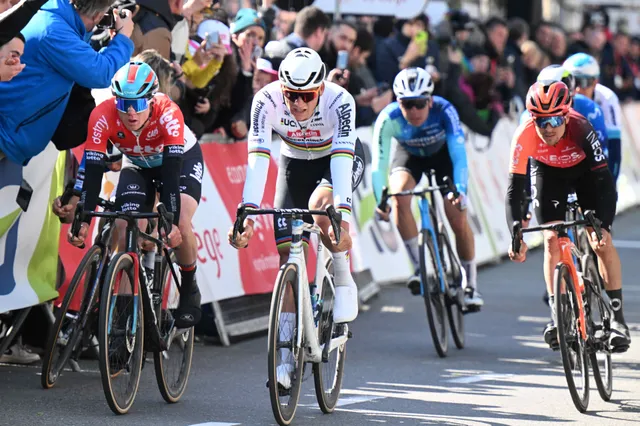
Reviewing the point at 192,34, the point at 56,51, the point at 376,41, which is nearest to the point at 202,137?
the point at 192,34

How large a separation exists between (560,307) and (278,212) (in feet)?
6.45

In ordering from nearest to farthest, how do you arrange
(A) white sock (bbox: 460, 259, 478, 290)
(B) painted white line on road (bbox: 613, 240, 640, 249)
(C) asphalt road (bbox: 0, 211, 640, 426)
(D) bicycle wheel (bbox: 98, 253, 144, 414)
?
1. (D) bicycle wheel (bbox: 98, 253, 144, 414)
2. (C) asphalt road (bbox: 0, 211, 640, 426)
3. (A) white sock (bbox: 460, 259, 478, 290)
4. (B) painted white line on road (bbox: 613, 240, 640, 249)

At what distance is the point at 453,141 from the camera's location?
37.1 ft

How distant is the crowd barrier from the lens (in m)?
8.76

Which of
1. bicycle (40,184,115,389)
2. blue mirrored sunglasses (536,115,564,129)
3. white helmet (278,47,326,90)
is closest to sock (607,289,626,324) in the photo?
blue mirrored sunglasses (536,115,564,129)

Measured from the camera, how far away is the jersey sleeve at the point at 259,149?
25.8 ft

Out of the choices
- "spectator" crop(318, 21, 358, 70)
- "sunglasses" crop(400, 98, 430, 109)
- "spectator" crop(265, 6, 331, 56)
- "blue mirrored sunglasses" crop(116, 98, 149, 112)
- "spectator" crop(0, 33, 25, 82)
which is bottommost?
"sunglasses" crop(400, 98, 430, 109)

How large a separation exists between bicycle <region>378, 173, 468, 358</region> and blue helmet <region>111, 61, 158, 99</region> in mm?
3350

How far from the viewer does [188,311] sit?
837 centimetres

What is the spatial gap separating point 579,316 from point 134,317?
2.83 m

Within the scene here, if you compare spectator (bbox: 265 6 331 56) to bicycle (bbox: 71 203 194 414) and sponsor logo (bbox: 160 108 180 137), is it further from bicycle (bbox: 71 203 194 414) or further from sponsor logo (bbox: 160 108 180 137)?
bicycle (bbox: 71 203 194 414)

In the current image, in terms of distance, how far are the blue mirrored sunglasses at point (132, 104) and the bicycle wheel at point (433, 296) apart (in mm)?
3506

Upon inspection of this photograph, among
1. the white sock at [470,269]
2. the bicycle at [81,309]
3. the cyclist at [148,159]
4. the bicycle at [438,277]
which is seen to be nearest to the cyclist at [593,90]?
the white sock at [470,269]

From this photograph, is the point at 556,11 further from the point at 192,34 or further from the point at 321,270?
the point at 321,270
